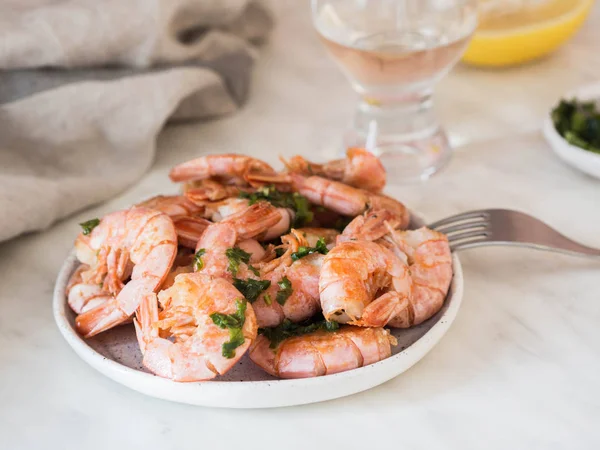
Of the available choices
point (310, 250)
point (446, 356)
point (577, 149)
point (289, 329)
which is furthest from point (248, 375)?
point (577, 149)

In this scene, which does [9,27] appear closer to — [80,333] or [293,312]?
[80,333]

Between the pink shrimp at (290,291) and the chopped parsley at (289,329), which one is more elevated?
the pink shrimp at (290,291)

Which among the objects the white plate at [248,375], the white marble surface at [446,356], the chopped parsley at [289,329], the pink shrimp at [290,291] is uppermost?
the pink shrimp at [290,291]

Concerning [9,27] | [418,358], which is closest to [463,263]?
[418,358]

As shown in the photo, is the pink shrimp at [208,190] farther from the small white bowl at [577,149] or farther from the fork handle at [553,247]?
the small white bowl at [577,149]

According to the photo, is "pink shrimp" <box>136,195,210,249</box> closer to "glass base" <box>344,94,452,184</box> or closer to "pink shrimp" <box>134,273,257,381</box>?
"pink shrimp" <box>134,273,257,381</box>

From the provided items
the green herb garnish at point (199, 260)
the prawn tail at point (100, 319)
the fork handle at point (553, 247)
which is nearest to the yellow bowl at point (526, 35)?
the fork handle at point (553, 247)
